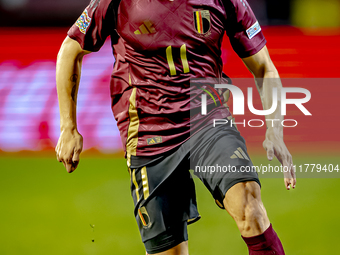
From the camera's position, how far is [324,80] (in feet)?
20.2

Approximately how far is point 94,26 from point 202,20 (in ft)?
1.88

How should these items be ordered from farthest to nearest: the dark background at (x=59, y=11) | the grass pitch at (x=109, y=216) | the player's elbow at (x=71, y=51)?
1. the dark background at (x=59, y=11)
2. the grass pitch at (x=109, y=216)
3. the player's elbow at (x=71, y=51)

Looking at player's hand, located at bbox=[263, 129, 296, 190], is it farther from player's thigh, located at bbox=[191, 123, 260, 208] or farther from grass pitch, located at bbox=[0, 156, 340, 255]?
grass pitch, located at bbox=[0, 156, 340, 255]

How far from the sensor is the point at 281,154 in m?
1.94

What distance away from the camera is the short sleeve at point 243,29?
2.00m

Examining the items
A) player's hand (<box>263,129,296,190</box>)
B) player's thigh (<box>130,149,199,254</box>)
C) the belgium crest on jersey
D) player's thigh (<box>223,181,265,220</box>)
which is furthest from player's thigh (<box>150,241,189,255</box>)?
the belgium crest on jersey

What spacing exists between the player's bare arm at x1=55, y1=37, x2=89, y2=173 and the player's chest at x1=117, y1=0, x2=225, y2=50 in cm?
39

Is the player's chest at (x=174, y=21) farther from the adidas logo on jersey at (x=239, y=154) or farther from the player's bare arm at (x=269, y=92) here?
the adidas logo on jersey at (x=239, y=154)

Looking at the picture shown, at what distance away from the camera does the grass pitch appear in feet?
10.4

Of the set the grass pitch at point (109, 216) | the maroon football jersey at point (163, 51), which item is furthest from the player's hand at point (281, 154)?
the grass pitch at point (109, 216)

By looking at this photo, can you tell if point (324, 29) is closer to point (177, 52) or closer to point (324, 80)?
point (324, 80)

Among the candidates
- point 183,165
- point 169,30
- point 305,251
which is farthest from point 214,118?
point 305,251

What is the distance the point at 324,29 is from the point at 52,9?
4299mm

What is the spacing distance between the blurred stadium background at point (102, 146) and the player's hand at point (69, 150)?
1.31 metres
